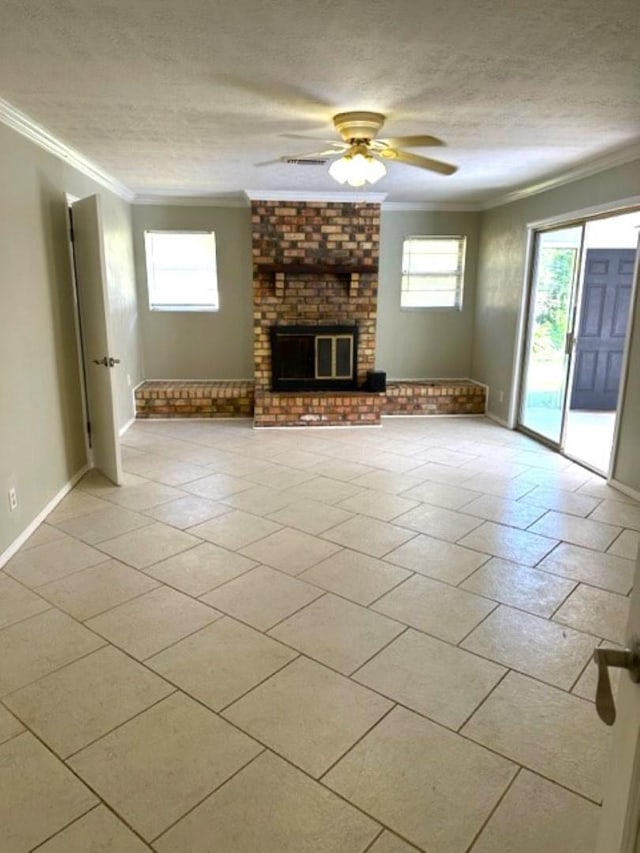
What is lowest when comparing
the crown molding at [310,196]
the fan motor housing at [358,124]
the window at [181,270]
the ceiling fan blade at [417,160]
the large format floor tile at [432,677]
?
Result: the large format floor tile at [432,677]

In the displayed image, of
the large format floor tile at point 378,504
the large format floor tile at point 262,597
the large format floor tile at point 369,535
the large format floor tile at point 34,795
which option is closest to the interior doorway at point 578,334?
the large format floor tile at point 378,504

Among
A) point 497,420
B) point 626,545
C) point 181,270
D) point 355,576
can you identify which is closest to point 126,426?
point 181,270

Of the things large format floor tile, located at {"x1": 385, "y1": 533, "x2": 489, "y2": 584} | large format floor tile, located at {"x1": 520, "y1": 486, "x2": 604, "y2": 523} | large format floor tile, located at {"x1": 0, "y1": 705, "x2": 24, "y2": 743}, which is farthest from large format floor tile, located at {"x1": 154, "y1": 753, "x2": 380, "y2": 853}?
large format floor tile, located at {"x1": 520, "y1": 486, "x2": 604, "y2": 523}

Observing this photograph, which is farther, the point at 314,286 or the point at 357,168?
the point at 314,286

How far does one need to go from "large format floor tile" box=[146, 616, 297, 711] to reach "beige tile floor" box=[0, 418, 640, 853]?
0.03 feet

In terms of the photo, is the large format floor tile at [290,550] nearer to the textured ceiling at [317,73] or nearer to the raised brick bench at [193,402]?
the textured ceiling at [317,73]

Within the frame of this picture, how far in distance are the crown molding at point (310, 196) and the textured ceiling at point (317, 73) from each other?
164 cm

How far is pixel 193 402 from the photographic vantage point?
6.10 m

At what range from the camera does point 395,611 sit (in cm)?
248

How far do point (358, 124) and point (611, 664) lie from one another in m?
2.97

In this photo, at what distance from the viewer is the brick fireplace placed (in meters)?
5.82

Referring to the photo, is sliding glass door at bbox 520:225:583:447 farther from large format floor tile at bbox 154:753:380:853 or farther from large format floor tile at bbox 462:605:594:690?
large format floor tile at bbox 154:753:380:853

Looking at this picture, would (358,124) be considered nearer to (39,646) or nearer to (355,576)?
(355,576)

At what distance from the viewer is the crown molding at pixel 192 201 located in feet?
19.8
